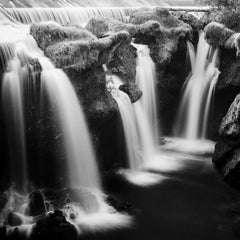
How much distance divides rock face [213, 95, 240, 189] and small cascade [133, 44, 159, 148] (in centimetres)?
303

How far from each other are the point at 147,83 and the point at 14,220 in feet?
27.3

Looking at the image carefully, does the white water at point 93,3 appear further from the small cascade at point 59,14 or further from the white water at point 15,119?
the white water at point 15,119

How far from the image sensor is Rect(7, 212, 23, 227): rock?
10.5 m

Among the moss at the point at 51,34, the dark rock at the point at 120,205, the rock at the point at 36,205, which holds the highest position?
the moss at the point at 51,34

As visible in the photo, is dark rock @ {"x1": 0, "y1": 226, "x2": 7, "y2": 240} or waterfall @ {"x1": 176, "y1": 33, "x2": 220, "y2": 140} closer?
dark rock @ {"x1": 0, "y1": 226, "x2": 7, "y2": 240}

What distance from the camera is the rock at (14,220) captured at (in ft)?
34.5

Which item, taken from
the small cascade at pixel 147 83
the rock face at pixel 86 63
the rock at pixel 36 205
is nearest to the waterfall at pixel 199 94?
the small cascade at pixel 147 83

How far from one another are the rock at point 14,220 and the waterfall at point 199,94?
31.4 feet

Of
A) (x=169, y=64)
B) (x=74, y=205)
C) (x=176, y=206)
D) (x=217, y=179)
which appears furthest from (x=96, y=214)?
(x=169, y=64)

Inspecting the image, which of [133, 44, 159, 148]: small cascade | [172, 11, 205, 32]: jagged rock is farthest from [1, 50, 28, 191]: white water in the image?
[172, 11, 205, 32]: jagged rock

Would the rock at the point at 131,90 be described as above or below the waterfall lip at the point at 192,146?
above

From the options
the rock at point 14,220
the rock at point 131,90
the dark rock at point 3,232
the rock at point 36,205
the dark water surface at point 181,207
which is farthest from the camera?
the rock at point 131,90

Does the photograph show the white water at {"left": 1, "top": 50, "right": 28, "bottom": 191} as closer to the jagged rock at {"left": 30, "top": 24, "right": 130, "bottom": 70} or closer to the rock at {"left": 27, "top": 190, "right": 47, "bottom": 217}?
the rock at {"left": 27, "top": 190, "right": 47, "bottom": 217}

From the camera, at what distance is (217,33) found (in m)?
17.5
